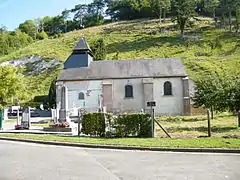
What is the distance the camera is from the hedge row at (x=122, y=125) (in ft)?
49.6

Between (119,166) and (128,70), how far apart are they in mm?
31328

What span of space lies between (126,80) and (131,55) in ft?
88.3

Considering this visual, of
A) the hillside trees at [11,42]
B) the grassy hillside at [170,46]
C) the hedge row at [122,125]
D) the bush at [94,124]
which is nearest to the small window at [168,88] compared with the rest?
the grassy hillside at [170,46]

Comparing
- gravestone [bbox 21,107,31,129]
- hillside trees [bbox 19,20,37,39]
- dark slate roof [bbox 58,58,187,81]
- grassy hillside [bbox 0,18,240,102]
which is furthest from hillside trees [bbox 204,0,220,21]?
gravestone [bbox 21,107,31,129]

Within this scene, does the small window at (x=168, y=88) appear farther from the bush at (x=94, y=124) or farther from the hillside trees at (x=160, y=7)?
the hillside trees at (x=160, y=7)

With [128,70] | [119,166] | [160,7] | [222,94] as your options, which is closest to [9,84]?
[128,70]

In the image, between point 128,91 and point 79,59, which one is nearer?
point 128,91

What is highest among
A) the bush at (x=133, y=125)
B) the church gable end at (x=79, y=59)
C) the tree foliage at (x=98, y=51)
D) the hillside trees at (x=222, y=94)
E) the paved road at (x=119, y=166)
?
the tree foliage at (x=98, y=51)

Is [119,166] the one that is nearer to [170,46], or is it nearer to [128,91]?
[128,91]

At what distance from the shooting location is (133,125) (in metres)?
15.2

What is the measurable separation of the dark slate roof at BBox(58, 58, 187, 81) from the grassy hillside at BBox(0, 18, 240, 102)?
12.0 m

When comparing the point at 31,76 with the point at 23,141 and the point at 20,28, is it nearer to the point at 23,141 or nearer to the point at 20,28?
the point at 23,141

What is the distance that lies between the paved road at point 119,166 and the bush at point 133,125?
13.8 feet

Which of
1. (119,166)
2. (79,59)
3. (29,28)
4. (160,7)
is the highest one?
(29,28)
